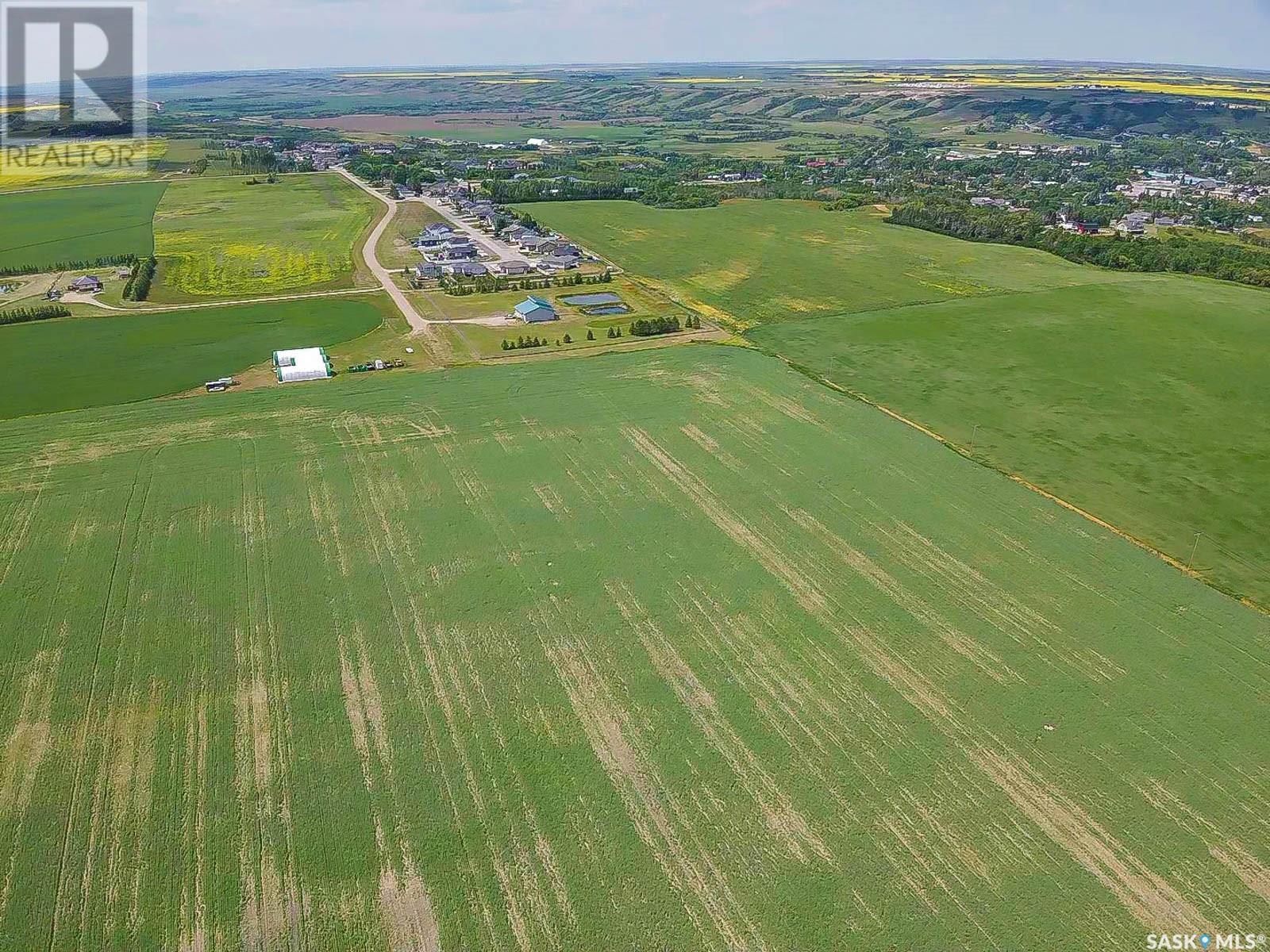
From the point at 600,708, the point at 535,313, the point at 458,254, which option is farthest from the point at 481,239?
the point at 600,708

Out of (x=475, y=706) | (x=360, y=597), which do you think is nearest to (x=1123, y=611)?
(x=475, y=706)

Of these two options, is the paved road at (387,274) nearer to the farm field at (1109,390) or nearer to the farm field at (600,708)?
the farm field at (600,708)

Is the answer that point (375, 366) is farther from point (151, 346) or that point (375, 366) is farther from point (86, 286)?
point (86, 286)

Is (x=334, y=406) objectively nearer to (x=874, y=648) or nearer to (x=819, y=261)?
(x=874, y=648)

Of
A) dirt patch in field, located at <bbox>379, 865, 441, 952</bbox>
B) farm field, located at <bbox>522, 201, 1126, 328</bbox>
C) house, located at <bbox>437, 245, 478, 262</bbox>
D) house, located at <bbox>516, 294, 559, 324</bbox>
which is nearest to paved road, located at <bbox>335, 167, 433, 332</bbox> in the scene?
house, located at <bbox>437, 245, 478, 262</bbox>

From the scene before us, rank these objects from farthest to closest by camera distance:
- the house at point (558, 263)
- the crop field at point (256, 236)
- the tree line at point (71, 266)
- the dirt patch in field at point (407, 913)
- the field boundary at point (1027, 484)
→ 1. the house at point (558, 263)
2. the tree line at point (71, 266)
3. the crop field at point (256, 236)
4. the field boundary at point (1027, 484)
5. the dirt patch in field at point (407, 913)

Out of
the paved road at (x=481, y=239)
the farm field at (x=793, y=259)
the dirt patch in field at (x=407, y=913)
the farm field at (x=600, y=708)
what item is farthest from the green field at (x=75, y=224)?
the dirt patch in field at (x=407, y=913)
